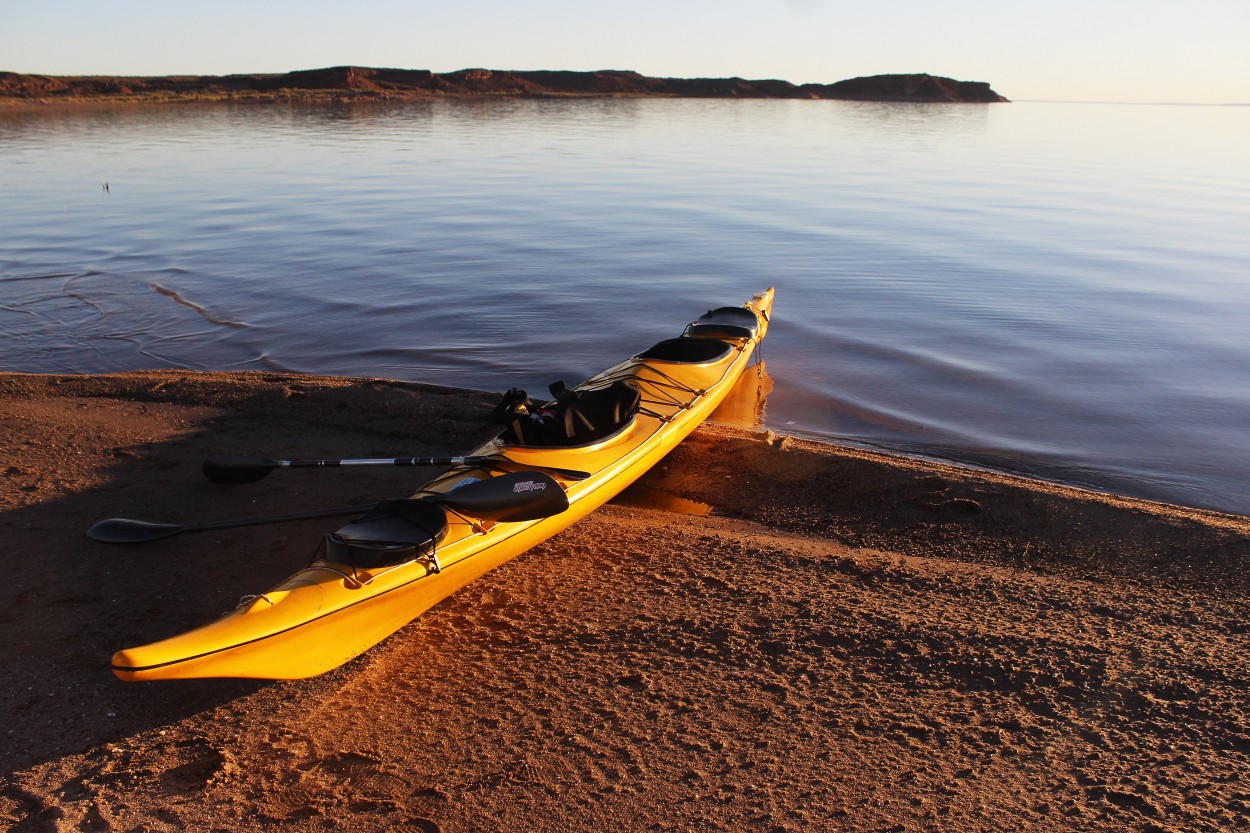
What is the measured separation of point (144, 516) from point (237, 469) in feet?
1.91

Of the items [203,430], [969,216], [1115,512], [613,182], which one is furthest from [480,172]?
[1115,512]

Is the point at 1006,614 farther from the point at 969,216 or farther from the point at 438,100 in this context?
the point at 438,100

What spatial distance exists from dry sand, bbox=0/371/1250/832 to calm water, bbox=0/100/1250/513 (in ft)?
7.54

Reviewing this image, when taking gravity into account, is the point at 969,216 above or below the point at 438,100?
below

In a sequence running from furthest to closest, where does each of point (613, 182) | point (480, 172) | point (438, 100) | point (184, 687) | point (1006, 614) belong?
1. point (438, 100)
2. point (480, 172)
3. point (613, 182)
4. point (1006, 614)
5. point (184, 687)

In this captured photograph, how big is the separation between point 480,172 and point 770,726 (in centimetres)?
2319

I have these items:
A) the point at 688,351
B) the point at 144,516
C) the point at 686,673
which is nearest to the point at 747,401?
the point at 688,351

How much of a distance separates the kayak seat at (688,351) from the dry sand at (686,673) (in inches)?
74.0

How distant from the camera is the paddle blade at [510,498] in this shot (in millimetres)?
4438

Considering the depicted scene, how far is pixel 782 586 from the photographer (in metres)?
4.50

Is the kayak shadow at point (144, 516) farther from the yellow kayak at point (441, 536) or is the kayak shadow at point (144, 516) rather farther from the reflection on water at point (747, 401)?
the reflection on water at point (747, 401)

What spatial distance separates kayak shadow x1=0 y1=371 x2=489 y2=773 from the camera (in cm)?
364

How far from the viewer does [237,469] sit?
5.34 metres

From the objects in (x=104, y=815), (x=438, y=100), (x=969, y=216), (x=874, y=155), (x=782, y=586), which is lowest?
(x=104, y=815)
